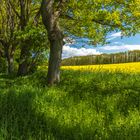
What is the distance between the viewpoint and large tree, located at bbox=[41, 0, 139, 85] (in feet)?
59.3

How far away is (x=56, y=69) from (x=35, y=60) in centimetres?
809

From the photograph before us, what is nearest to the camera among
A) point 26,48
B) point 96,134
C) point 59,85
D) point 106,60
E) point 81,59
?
point 96,134

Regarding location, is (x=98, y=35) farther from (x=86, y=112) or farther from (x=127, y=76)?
(x=86, y=112)

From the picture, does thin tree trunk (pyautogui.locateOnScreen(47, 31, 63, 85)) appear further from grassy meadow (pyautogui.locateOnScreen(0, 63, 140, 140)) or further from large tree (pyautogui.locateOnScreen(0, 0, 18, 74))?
large tree (pyautogui.locateOnScreen(0, 0, 18, 74))

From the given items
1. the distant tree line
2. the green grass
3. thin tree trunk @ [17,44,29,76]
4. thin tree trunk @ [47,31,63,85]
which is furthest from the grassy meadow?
the distant tree line

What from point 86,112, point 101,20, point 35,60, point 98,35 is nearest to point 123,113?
point 86,112

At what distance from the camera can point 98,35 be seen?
29078 mm

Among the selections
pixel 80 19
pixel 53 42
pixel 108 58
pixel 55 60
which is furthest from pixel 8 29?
pixel 108 58

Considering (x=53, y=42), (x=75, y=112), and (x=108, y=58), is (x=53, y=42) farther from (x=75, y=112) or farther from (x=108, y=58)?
(x=108, y=58)

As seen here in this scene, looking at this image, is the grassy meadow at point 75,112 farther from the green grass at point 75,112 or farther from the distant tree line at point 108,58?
the distant tree line at point 108,58

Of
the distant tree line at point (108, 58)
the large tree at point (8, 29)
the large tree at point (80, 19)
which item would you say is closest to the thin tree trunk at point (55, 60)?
the large tree at point (80, 19)

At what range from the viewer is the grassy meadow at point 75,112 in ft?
29.8

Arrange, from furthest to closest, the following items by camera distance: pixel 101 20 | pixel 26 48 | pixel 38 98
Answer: pixel 26 48, pixel 101 20, pixel 38 98

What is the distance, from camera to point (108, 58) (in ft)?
260
